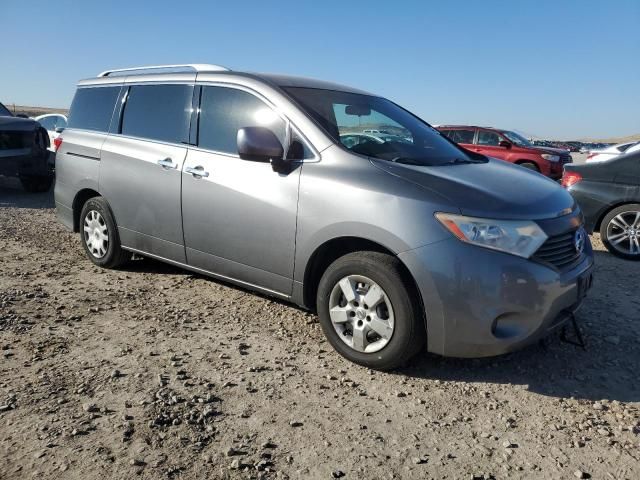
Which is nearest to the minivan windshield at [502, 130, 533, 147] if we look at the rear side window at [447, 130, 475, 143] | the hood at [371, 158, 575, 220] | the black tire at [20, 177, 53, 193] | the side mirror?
the rear side window at [447, 130, 475, 143]

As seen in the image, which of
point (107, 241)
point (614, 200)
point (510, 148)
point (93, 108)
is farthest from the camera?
point (510, 148)

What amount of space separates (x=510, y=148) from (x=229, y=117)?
1132cm

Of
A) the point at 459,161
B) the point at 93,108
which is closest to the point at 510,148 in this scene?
the point at 459,161

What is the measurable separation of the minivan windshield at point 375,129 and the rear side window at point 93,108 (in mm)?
2226

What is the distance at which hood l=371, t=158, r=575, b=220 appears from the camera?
2963mm

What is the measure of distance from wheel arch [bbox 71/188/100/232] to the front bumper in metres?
3.62

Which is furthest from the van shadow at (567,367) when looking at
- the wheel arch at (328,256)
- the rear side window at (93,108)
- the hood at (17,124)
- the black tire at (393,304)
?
the hood at (17,124)

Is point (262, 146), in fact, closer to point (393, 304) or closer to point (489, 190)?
point (393, 304)

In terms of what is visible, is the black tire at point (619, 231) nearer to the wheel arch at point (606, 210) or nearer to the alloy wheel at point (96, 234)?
the wheel arch at point (606, 210)

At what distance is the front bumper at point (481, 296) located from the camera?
9.30 feet

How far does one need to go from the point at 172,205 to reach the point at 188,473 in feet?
7.98

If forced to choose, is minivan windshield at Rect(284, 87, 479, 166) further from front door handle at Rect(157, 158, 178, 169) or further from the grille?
front door handle at Rect(157, 158, 178, 169)

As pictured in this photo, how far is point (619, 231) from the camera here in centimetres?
635

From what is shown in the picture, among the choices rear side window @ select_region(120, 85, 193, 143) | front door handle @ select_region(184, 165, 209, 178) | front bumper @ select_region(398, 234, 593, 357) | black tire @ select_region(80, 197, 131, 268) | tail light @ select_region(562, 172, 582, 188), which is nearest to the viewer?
front bumper @ select_region(398, 234, 593, 357)
